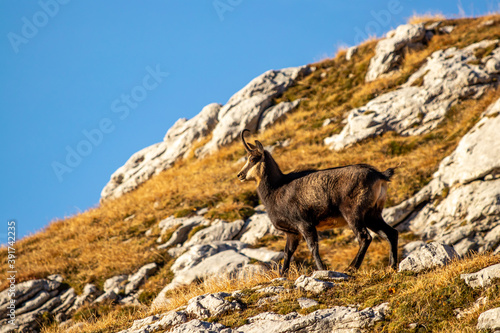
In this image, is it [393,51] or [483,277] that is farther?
[393,51]

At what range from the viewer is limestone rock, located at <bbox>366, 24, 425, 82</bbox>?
1161 inches

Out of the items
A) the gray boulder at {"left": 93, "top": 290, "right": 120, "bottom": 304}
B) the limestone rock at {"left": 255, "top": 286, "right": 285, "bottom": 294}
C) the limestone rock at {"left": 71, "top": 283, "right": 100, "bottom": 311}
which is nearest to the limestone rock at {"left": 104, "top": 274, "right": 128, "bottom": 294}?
the gray boulder at {"left": 93, "top": 290, "right": 120, "bottom": 304}

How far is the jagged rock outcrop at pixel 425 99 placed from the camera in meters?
22.6

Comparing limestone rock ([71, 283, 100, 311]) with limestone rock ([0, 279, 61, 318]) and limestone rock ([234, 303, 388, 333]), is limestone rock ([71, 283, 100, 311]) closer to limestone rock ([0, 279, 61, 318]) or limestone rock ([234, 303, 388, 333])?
limestone rock ([0, 279, 61, 318])

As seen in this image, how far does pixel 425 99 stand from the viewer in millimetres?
23438

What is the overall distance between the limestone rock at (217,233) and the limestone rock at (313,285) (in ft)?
31.7

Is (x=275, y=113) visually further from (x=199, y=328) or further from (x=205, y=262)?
(x=199, y=328)


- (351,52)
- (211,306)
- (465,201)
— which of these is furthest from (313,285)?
(351,52)

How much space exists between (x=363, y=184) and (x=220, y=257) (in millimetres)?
6973

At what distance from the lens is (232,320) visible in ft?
24.3

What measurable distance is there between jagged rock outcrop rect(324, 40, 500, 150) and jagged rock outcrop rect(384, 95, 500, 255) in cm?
492

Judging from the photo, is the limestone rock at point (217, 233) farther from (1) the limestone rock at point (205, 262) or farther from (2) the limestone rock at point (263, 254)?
(2) the limestone rock at point (263, 254)

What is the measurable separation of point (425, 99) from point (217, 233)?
43.7ft

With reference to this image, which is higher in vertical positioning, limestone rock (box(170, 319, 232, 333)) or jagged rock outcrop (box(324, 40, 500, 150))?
jagged rock outcrop (box(324, 40, 500, 150))
